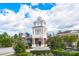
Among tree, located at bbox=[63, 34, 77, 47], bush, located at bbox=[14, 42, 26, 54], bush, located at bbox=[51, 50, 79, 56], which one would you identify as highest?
tree, located at bbox=[63, 34, 77, 47]

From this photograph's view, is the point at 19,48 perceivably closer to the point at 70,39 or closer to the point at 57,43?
the point at 57,43

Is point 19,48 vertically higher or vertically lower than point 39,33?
lower

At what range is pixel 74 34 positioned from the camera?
520 cm

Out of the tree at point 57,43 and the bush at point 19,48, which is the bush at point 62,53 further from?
A: the bush at point 19,48

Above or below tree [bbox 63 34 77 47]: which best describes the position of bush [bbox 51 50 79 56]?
below

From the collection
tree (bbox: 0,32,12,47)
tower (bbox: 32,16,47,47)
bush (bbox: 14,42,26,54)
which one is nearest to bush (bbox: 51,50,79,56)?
tower (bbox: 32,16,47,47)

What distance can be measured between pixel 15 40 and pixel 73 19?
1.28 metres

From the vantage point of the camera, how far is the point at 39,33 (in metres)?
5.22

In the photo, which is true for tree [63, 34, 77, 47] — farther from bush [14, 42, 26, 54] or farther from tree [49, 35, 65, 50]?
bush [14, 42, 26, 54]

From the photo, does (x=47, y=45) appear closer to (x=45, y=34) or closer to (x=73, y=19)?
(x=45, y=34)

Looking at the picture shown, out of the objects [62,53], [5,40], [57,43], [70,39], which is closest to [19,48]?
[5,40]

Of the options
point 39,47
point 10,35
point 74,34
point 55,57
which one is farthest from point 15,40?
point 74,34

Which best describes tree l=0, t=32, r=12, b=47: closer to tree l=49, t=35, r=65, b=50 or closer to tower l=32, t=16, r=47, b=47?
tower l=32, t=16, r=47, b=47

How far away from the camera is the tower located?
516 cm
